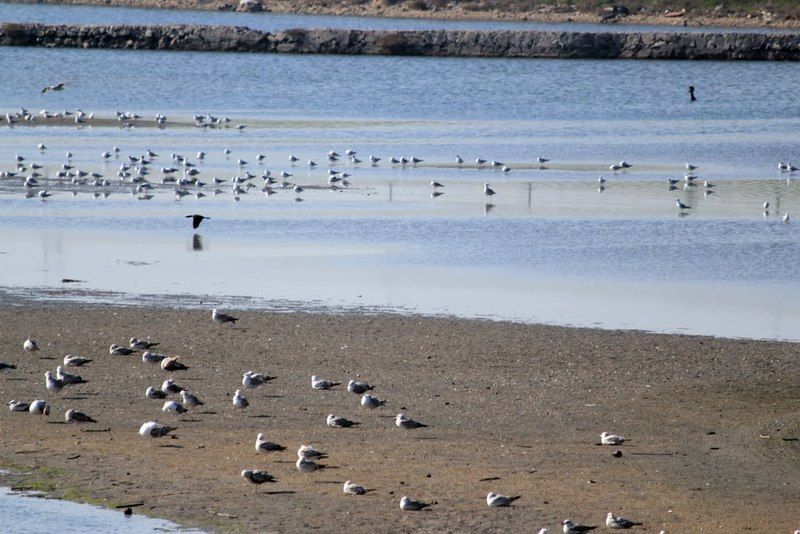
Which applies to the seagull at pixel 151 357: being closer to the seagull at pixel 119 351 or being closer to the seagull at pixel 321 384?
the seagull at pixel 119 351

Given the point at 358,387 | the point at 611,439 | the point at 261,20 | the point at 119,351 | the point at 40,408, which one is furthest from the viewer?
the point at 261,20

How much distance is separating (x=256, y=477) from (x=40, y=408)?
232 centimetres

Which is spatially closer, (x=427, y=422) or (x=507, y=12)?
(x=427, y=422)

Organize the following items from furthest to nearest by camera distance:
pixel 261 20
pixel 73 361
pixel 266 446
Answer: pixel 261 20 < pixel 73 361 < pixel 266 446

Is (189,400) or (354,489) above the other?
(189,400)

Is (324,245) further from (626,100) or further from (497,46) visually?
(497,46)

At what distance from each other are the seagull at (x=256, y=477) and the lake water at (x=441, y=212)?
579 cm

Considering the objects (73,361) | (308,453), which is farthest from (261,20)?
(308,453)

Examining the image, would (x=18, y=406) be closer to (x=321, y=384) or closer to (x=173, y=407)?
(x=173, y=407)

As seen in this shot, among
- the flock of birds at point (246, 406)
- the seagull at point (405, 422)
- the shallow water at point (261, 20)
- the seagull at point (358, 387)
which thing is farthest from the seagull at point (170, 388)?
the shallow water at point (261, 20)

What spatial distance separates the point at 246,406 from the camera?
37.7ft

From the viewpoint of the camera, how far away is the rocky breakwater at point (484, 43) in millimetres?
63188

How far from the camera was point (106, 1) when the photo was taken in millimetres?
100938

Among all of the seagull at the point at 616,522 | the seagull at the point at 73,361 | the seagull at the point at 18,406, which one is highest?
the seagull at the point at 73,361
